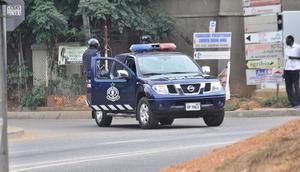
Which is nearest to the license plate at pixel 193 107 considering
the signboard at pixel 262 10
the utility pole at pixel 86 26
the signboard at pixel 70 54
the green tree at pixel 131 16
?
the signboard at pixel 262 10

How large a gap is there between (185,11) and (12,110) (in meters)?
6.97

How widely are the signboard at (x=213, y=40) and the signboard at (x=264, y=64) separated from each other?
0.89 meters

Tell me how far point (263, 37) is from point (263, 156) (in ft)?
50.9

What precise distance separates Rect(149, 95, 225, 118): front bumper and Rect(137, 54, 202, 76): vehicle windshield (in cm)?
108

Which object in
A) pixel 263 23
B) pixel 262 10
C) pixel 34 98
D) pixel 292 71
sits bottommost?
pixel 34 98

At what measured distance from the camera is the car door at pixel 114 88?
645 inches

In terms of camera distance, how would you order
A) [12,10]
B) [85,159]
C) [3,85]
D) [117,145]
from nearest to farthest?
1. [3,85]
2. [12,10]
3. [85,159]
4. [117,145]

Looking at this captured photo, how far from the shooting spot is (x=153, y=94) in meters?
15.3

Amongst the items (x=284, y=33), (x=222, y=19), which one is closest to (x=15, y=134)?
(x=284, y=33)

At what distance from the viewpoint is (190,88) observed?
1545 cm

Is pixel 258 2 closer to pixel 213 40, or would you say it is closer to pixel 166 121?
pixel 213 40

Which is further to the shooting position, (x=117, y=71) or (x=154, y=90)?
(x=117, y=71)

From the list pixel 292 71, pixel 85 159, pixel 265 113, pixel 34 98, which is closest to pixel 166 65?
pixel 265 113

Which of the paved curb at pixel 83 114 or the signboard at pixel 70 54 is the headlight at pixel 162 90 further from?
the signboard at pixel 70 54
